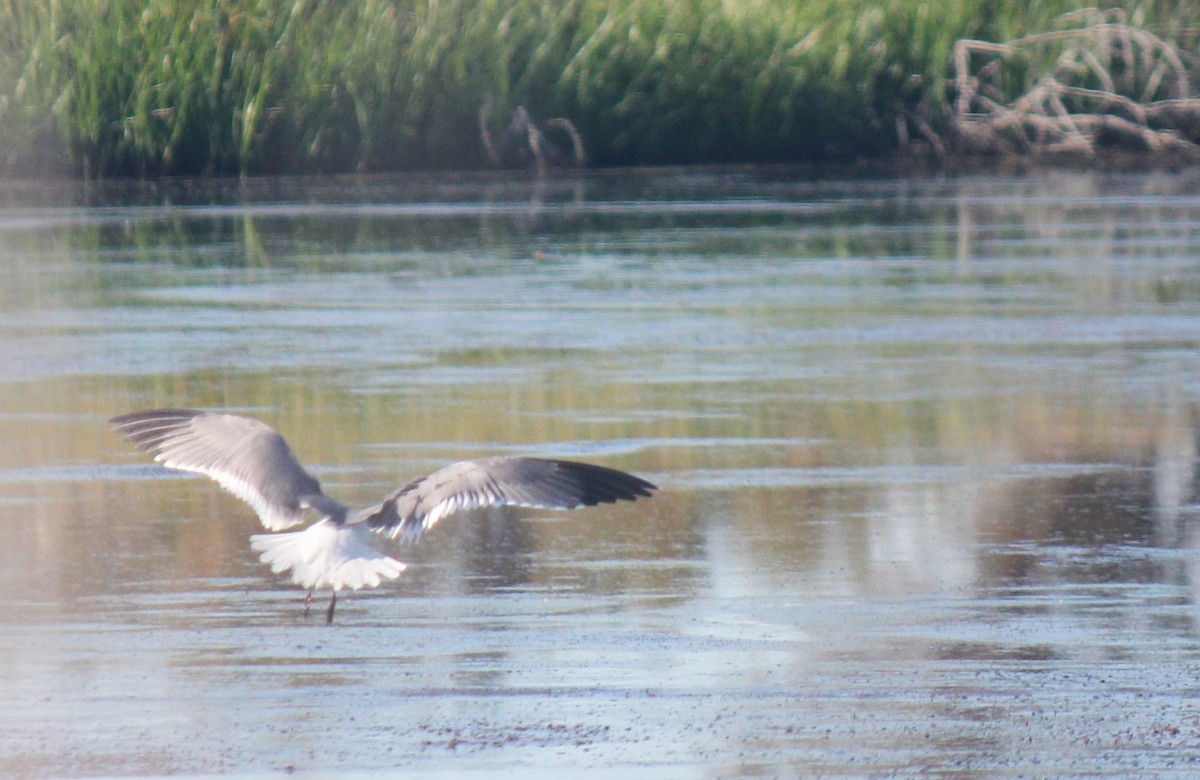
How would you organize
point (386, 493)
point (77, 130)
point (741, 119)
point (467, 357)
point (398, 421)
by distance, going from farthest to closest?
point (741, 119), point (77, 130), point (467, 357), point (398, 421), point (386, 493)

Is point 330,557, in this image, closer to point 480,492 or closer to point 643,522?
point 480,492

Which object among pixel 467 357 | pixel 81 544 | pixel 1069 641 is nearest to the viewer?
pixel 1069 641

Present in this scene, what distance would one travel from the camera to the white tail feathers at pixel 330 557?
5426 millimetres

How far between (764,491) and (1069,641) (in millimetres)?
2056

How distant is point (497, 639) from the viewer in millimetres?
5641

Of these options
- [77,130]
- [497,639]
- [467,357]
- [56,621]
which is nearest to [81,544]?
[56,621]

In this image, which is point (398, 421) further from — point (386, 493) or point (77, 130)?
point (77, 130)

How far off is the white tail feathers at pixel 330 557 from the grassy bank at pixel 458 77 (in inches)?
679

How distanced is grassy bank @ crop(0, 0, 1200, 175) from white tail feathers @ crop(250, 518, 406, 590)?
56.6ft

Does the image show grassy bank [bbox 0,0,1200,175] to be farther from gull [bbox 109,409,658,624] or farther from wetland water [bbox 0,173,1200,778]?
gull [bbox 109,409,658,624]

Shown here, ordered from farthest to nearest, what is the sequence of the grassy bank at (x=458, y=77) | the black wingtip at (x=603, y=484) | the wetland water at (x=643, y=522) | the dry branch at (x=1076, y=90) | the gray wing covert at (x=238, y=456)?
the dry branch at (x=1076, y=90)
the grassy bank at (x=458, y=77)
the gray wing covert at (x=238, y=456)
the black wingtip at (x=603, y=484)
the wetland water at (x=643, y=522)

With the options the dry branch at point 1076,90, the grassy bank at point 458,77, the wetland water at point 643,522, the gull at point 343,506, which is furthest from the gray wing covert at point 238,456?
the dry branch at point 1076,90

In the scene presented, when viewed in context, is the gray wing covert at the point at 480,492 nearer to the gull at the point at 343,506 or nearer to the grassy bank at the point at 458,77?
the gull at the point at 343,506

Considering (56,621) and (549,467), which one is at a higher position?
(549,467)
